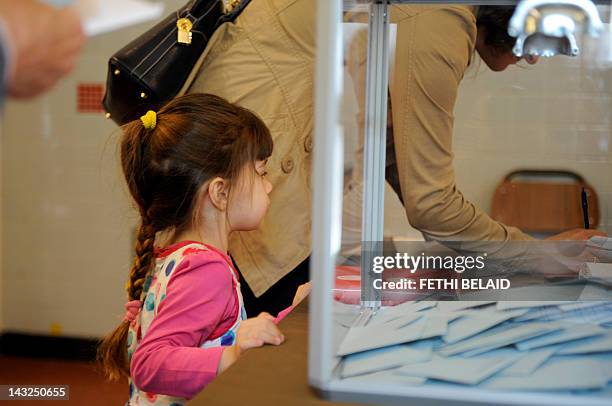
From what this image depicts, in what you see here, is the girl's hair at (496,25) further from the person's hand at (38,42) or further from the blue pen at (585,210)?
the person's hand at (38,42)

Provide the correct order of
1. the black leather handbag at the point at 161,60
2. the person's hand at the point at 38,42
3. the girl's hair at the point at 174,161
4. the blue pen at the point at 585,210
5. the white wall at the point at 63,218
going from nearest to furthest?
1. the person's hand at the point at 38,42
2. the blue pen at the point at 585,210
3. the girl's hair at the point at 174,161
4. the black leather handbag at the point at 161,60
5. the white wall at the point at 63,218

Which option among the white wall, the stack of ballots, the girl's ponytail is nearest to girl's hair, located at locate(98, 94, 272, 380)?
the girl's ponytail

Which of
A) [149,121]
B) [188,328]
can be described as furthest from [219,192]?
[188,328]

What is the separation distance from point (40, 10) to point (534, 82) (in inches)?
28.9

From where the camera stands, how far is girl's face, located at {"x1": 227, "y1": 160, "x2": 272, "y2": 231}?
1.48 metres

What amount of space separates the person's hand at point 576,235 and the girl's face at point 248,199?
0.58m

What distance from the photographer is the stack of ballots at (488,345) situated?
869 millimetres

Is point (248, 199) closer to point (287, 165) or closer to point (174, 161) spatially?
point (174, 161)

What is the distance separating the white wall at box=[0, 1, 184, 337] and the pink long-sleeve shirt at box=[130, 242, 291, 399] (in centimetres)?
238

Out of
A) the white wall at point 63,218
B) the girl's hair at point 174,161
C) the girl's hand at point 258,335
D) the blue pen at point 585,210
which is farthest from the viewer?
the white wall at point 63,218

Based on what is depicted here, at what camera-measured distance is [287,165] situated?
5.91ft

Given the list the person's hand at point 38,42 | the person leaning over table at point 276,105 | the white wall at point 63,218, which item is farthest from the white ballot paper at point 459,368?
the white wall at point 63,218

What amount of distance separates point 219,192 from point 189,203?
61 millimetres

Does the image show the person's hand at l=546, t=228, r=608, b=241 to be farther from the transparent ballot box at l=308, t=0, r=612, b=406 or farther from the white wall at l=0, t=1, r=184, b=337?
the white wall at l=0, t=1, r=184, b=337
